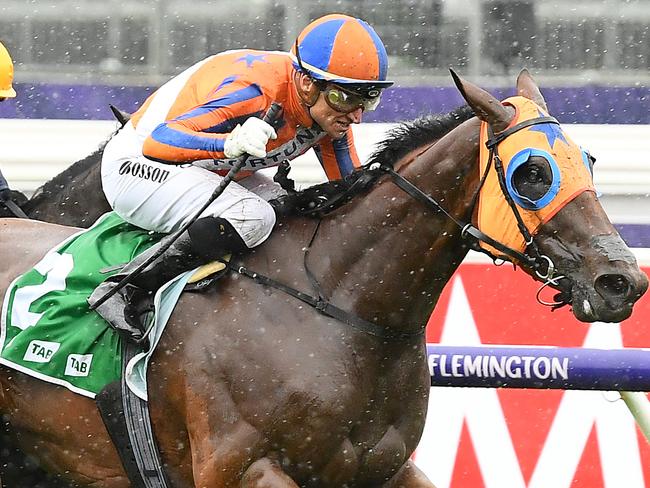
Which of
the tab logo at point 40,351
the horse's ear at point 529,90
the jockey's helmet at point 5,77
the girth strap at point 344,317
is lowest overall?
the tab logo at point 40,351

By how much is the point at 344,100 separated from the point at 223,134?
0.36 m

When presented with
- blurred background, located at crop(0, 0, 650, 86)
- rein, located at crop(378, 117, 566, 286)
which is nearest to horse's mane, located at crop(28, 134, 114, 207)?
rein, located at crop(378, 117, 566, 286)

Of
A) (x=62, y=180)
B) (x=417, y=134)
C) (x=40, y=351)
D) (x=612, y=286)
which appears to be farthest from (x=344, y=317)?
(x=62, y=180)

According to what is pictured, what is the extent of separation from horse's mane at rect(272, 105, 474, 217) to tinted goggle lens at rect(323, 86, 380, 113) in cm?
12

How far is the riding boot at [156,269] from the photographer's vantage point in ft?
11.6

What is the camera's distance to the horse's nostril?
309 centimetres

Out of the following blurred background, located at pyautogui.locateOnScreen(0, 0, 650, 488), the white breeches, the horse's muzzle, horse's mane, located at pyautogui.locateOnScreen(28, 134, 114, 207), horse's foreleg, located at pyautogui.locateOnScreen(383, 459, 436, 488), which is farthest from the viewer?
blurred background, located at pyautogui.locateOnScreen(0, 0, 650, 488)

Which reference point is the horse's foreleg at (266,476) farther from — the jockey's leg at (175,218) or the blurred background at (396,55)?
the blurred background at (396,55)

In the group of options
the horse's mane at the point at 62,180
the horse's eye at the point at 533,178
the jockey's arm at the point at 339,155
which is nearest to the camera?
the horse's eye at the point at 533,178

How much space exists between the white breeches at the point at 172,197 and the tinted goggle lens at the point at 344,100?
0.35 metres

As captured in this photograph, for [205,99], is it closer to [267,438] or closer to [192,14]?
[267,438]

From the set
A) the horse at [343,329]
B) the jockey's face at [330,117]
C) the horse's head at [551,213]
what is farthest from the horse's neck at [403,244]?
the jockey's face at [330,117]

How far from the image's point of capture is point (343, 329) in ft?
11.4

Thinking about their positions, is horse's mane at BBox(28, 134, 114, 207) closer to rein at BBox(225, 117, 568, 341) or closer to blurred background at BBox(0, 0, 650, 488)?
rein at BBox(225, 117, 568, 341)
